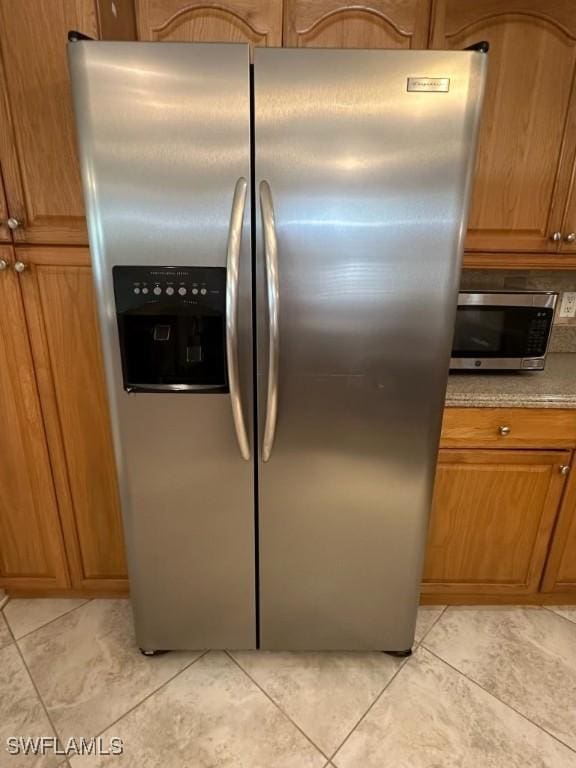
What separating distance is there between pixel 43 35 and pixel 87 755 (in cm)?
198

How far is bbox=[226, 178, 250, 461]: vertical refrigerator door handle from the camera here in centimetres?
111

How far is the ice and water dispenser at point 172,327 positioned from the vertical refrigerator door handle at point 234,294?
4 cm

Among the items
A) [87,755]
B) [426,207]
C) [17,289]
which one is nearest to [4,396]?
[17,289]

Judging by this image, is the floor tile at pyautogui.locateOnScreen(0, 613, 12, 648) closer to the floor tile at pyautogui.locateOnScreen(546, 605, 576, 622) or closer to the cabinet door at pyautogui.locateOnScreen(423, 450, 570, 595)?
the cabinet door at pyautogui.locateOnScreen(423, 450, 570, 595)

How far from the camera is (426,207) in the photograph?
114cm

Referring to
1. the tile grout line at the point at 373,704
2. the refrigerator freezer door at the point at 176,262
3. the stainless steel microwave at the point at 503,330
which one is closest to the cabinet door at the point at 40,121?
the refrigerator freezer door at the point at 176,262

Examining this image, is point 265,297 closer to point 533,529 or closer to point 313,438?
point 313,438

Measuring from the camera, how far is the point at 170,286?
1.18 metres

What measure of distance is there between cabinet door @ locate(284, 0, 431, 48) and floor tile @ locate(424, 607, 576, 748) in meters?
2.00

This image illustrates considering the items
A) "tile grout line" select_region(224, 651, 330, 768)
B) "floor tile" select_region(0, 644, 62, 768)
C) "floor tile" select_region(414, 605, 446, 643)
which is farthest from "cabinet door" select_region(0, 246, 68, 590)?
"floor tile" select_region(414, 605, 446, 643)

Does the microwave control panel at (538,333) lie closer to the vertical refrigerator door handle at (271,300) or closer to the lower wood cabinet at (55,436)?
the vertical refrigerator door handle at (271,300)

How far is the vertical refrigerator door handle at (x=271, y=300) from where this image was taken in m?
1.11

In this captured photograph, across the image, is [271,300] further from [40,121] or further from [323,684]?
[323,684]

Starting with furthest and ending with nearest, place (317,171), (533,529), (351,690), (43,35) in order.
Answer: (533,529), (351,690), (43,35), (317,171)
